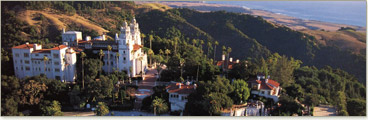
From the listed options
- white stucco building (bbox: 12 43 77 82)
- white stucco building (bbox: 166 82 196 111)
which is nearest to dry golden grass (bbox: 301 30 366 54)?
white stucco building (bbox: 166 82 196 111)

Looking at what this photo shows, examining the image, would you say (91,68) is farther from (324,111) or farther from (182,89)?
(324,111)

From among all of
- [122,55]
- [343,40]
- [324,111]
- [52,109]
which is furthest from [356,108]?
[343,40]

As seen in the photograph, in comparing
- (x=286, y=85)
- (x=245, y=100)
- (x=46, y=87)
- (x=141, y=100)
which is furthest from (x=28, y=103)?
(x=286, y=85)

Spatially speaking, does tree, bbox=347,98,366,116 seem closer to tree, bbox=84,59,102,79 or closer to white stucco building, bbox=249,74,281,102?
white stucco building, bbox=249,74,281,102

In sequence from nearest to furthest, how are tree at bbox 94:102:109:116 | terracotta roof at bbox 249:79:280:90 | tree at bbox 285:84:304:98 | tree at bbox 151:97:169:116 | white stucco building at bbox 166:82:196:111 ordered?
1. tree at bbox 94:102:109:116
2. tree at bbox 151:97:169:116
3. white stucco building at bbox 166:82:196:111
4. terracotta roof at bbox 249:79:280:90
5. tree at bbox 285:84:304:98

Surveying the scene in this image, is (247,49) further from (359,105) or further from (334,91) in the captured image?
(359,105)

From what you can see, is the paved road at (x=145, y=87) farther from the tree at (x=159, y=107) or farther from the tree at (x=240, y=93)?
the tree at (x=240, y=93)

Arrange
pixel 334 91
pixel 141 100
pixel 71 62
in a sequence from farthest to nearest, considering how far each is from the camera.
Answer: pixel 334 91
pixel 71 62
pixel 141 100

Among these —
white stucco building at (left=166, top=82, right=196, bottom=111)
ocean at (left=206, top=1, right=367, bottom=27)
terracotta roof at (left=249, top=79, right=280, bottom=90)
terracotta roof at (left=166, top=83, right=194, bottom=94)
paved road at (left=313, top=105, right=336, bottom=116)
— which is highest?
ocean at (left=206, top=1, right=367, bottom=27)
